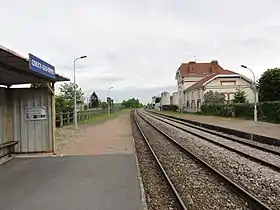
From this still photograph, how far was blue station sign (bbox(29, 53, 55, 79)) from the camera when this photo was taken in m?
10.3

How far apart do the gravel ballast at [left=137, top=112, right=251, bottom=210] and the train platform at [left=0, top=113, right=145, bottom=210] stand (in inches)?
43.1

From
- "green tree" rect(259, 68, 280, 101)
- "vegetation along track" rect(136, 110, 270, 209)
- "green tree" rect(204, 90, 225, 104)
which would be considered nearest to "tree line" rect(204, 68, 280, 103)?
"green tree" rect(259, 68, 280, 101)

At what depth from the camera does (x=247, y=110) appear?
144 ft

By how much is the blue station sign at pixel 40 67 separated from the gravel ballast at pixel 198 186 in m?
4.43

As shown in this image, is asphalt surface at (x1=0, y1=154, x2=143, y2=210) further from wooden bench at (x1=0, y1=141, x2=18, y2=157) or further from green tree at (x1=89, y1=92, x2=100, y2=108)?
green tree at (x1=89, y1=92, x2=100, y2=108)

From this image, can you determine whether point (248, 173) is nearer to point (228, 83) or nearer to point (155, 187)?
point (155, 187)

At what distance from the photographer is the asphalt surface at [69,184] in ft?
23.6

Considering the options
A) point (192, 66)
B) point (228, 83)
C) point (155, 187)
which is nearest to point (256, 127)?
point (155, 187)

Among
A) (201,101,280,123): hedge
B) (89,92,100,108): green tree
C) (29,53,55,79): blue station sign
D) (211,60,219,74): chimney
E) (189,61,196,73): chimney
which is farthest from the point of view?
(211,60,219,74): chimney

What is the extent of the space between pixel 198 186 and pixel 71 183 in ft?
9.92

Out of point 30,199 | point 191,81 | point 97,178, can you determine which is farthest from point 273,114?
point 191,81

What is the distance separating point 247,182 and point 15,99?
8002mm

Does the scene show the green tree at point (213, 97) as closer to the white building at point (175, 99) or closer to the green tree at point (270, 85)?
the green tree at point (270, 85)

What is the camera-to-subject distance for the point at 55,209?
6.77m
